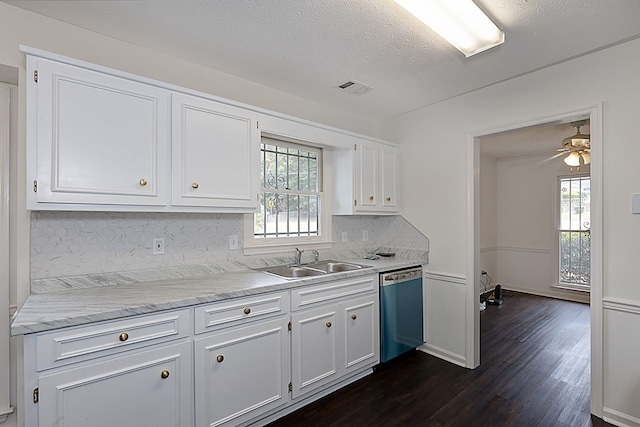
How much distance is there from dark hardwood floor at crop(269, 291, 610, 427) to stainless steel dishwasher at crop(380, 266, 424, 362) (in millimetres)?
170

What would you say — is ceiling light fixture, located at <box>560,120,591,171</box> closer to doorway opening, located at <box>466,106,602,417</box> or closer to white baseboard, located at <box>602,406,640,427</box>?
doorway opening, located at <box>466,106,602,417</box>

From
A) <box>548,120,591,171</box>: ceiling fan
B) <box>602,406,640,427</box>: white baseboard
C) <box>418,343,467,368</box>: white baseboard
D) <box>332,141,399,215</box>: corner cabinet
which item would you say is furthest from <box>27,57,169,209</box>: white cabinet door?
<box>548,120,591,171</box>: ceiling fan

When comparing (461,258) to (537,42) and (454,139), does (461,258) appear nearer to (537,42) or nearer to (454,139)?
(454,139)

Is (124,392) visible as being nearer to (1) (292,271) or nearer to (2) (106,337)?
(2) (106,337)

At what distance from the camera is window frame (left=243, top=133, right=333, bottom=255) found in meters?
2.71

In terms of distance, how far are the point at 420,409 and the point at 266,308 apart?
4.45 feet

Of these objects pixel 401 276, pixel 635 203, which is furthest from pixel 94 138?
pixel 635 203

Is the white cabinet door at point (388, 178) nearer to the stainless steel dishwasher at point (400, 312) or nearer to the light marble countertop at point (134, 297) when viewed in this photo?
the stainless steel dishwasher at point (400, 312)

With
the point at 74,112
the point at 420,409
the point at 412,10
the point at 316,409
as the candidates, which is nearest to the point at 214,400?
the point at 316,409

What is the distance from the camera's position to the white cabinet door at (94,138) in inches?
63.6

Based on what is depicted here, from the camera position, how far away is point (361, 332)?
2697 millimetres

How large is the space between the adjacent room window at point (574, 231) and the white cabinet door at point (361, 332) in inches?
174

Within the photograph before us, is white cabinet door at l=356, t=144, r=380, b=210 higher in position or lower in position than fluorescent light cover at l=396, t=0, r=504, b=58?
lower

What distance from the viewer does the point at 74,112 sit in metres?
1.69
